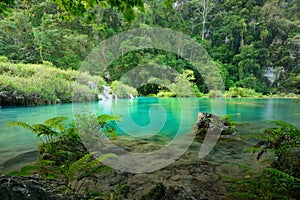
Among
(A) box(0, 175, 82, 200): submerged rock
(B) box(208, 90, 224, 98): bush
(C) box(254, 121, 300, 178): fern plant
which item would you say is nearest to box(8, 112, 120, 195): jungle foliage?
(A) box(0, 175, 82, 200): submerged rock

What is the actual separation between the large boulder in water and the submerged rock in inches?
159

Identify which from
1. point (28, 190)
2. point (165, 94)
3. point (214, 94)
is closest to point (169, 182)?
point (28, 190)

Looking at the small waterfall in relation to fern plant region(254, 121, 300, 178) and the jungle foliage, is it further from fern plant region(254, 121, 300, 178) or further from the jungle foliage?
the jungle foliage

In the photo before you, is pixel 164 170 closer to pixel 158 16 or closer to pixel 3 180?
pixel 3 180

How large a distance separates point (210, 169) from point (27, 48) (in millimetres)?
31403

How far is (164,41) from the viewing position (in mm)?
32438

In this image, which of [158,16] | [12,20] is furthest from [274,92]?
[12,20]

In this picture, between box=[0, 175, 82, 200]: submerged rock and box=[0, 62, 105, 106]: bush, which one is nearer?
box=[0, 175, 82, 200]: submerged rock

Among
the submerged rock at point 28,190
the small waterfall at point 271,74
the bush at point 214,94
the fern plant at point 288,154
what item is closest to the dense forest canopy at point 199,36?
the small waterfall at point 271,74

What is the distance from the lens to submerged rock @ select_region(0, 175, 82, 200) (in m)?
0.95

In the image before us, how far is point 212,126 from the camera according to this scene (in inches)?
199

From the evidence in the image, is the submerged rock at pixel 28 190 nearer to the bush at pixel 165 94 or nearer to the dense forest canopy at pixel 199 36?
the dense forest canopy at pixel 199 36

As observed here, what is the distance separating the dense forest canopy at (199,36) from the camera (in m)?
27.3

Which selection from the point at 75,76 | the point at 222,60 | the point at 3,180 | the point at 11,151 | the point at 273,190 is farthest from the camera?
the point at 222,60
